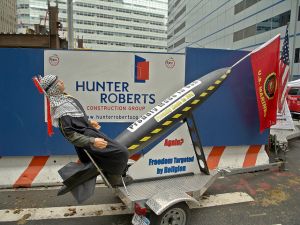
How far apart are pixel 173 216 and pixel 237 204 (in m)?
1.40

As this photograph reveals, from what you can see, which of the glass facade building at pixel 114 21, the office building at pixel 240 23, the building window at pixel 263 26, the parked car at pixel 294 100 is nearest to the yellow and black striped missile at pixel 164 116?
the office building at pixel 240 23

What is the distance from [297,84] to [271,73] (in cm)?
1362

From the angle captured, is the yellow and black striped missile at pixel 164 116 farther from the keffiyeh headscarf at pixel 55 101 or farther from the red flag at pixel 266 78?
the red flag at pixel 266 78

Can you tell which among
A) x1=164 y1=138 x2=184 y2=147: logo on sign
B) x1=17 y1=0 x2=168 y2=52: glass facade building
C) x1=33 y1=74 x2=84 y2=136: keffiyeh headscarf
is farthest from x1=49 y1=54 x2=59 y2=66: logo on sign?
x1=17 y1=0 x2=168 y2=52: glass facade building

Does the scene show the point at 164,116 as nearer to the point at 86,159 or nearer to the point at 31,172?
the point at 86,159

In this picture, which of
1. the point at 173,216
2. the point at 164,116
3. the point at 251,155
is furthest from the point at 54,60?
the point at 251,155

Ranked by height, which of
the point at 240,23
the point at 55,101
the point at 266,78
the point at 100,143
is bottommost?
the point at 100,143

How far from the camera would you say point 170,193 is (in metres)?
3.45

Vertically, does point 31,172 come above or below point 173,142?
below

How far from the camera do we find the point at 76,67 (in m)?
4.70

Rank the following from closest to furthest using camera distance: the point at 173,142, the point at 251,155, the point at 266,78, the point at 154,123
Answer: the point at 154,123 → the point at 173,142 → the point at 266,78 → the point at 251,155

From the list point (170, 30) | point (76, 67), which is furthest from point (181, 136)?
point (170, 30)

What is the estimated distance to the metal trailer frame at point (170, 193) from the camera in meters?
3.23

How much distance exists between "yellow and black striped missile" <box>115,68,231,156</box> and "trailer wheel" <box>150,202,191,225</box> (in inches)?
33.0
